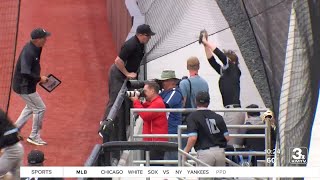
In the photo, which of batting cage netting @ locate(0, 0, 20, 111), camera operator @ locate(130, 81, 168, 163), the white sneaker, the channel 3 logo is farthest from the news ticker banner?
batting cage netting @ locate(0, 0, 20, 111)

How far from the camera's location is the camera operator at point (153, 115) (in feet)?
32.9

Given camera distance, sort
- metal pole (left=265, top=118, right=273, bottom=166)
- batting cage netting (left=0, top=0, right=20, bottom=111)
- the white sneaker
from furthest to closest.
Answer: batting cage netting (left=0, top=0, right=20, bottom=111), the white sneaker, metal pole (left=265, top=118, right=273, bottom=166)

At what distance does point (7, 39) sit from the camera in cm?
1652

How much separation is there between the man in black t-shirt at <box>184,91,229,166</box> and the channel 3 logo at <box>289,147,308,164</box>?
255 centimetres

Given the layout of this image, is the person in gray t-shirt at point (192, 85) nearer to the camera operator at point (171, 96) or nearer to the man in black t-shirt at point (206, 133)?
the camera operator at point (171, 96)

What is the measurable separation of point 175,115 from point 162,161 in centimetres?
99

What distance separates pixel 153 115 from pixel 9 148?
8.08 ft

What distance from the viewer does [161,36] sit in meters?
9.63

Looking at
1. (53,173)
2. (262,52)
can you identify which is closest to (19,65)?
(53,173)

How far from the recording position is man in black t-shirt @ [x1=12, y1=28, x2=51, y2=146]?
459 inches

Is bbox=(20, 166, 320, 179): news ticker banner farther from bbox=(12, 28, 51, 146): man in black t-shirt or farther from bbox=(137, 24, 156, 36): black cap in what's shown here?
bbox=(12, 28, 51, 146): man in black t-shirt

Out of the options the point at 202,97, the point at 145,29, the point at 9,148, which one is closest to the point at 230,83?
the point at 145,29

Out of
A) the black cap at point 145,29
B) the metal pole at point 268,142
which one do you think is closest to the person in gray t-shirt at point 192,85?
the black cap at point 145,29

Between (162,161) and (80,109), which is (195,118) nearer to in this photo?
(162,161)
